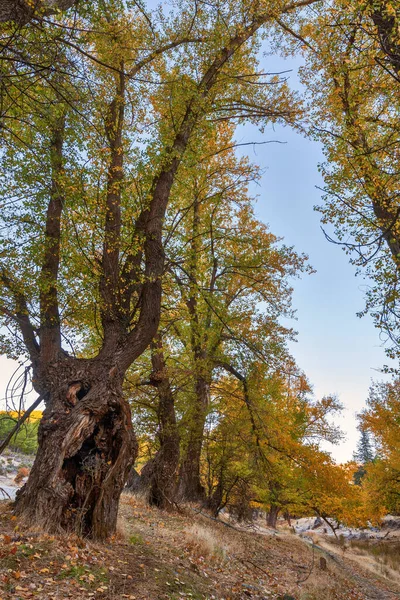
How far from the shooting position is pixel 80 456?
5.05 metres

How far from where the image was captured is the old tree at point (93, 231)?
490 centimetres

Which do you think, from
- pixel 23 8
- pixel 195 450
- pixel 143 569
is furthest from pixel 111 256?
pixel 195 450

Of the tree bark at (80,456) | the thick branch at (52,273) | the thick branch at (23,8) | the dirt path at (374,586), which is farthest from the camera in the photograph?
the dirt path at (374,586)

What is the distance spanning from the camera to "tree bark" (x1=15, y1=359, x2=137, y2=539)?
464cm

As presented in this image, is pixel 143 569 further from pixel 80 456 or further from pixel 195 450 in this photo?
pixel 195 450

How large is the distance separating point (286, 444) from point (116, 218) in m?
8.40

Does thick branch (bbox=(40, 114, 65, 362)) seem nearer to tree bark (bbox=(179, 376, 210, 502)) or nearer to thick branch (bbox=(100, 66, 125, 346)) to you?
thick branch (bbox=(100, 66, 125, 346))

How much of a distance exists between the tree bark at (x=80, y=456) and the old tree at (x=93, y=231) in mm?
15

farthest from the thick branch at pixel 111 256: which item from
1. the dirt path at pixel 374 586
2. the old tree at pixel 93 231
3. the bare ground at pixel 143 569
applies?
the dirt path at pixel 374 586

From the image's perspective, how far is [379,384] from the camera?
58.2ft

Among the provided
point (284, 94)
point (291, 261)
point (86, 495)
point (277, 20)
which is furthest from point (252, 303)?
A: point (86, 495)

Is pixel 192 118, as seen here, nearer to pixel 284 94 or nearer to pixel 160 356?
pixel 284 94

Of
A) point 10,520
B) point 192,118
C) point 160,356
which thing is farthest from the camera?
point 160,356

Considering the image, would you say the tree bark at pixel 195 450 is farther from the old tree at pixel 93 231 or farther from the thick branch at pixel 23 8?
the thick branch at pixel 23 8
